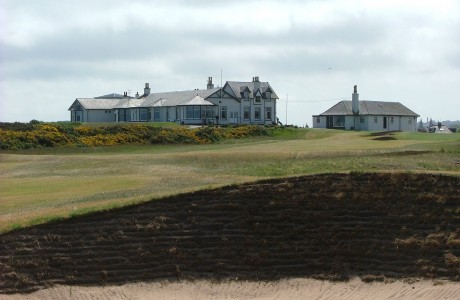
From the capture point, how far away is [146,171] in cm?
3862

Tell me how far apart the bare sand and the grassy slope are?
367cm

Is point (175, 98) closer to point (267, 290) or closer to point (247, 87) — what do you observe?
point (247, 87)

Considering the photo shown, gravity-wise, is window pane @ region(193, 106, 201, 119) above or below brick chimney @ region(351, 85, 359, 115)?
below

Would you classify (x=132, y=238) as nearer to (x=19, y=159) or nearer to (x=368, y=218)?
(x=368, y=218)

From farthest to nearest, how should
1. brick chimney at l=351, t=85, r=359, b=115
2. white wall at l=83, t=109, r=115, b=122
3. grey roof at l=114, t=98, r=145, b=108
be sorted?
white wall at l=83, t=109, r=115, b=122 < grey roof at l=114, t=98, r=145, b=108 < brick chimney at l=351, t=85, r=359, b=115

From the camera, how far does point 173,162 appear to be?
142 feet

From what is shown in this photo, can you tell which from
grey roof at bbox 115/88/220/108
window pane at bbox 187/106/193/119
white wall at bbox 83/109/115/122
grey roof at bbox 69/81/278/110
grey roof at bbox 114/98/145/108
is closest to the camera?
window pane at bbox 187/106/193/119

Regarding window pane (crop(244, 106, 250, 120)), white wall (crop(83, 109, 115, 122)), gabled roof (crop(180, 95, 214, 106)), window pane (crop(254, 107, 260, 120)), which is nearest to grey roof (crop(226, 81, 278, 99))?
window pane (crop(244, 106, 250, 120))

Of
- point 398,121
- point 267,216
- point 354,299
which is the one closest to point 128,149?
point 267,216

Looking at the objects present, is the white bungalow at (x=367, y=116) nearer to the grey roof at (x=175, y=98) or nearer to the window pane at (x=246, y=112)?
the window pane at (x=246, y=112)

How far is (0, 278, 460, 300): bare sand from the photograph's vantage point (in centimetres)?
2177

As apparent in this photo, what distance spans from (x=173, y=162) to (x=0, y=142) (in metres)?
22.1

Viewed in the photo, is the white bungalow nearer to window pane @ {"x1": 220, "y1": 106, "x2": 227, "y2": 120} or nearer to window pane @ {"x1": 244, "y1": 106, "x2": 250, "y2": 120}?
window pane @ {"x1": 244, "y1": 106, "x2": 250, "y2": 120}

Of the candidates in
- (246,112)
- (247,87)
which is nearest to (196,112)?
(246,112)
